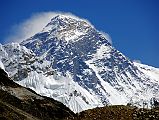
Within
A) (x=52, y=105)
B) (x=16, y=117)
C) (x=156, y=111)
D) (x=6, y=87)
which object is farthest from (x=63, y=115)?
(x=156, y=111)

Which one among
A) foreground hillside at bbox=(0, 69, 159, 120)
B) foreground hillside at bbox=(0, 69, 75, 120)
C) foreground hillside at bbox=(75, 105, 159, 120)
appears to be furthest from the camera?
foreground hillside at bbox=(0, 69, 75, 120)

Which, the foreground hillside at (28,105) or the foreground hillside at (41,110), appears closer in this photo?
the foreground hillside at (41,110)

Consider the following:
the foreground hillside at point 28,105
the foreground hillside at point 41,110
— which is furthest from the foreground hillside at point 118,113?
the foreground hillside at point 28,105

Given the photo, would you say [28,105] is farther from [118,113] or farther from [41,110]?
[118,113]

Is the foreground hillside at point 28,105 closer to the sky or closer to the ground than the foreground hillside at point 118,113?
closer to the sky

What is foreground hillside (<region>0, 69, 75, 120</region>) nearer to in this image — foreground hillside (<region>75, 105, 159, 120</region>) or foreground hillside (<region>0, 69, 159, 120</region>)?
foreground hillside (<region>0, 69, 159, 120</region>)

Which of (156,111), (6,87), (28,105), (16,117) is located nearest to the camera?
(156,111)

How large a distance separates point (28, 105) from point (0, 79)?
18.9ft

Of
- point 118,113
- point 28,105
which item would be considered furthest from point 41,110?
point 118,113

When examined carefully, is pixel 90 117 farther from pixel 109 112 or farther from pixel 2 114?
pixel 2 114

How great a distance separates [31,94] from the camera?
37438mm

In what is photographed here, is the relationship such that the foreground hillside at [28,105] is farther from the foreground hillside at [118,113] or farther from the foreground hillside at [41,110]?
the foreground hillside at [118,113]

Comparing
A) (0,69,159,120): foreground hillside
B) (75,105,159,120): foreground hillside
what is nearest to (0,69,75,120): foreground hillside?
(0,69,159,120): foreground hillside

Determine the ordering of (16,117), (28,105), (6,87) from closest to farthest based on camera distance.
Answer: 1. (16,117)
2. (28,105)
3. (6,87)
